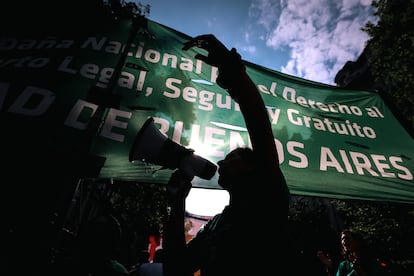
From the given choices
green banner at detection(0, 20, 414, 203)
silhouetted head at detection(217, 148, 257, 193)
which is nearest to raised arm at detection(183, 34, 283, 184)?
silhouetted head at detection(217, 148, 257, 193)

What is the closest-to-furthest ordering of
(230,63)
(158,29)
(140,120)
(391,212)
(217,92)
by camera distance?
1. (230,63)
2. (140,120)
3. (217,92)
4. (158,29)
5. (391,212)

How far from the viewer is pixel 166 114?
2.24 metres

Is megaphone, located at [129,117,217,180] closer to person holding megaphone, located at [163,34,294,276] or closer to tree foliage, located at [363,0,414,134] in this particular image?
person holding megaphone, located at [163,34,294,276]

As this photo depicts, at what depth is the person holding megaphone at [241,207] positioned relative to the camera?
1.00 m

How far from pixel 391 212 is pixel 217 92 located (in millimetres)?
13239

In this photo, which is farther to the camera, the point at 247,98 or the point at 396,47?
the point at 396,47

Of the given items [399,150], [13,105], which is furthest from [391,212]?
[13,105]

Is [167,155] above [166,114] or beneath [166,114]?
beneath

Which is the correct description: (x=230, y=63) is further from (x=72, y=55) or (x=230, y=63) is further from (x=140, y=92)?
(x=72, y=55)

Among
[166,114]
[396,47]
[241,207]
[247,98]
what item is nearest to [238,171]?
[241,207]

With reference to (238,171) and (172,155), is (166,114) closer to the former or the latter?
(172,155)

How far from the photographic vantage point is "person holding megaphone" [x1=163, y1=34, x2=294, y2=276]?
1.00 m

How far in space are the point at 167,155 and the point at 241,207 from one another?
556 millimetres

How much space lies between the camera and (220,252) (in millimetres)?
1057
